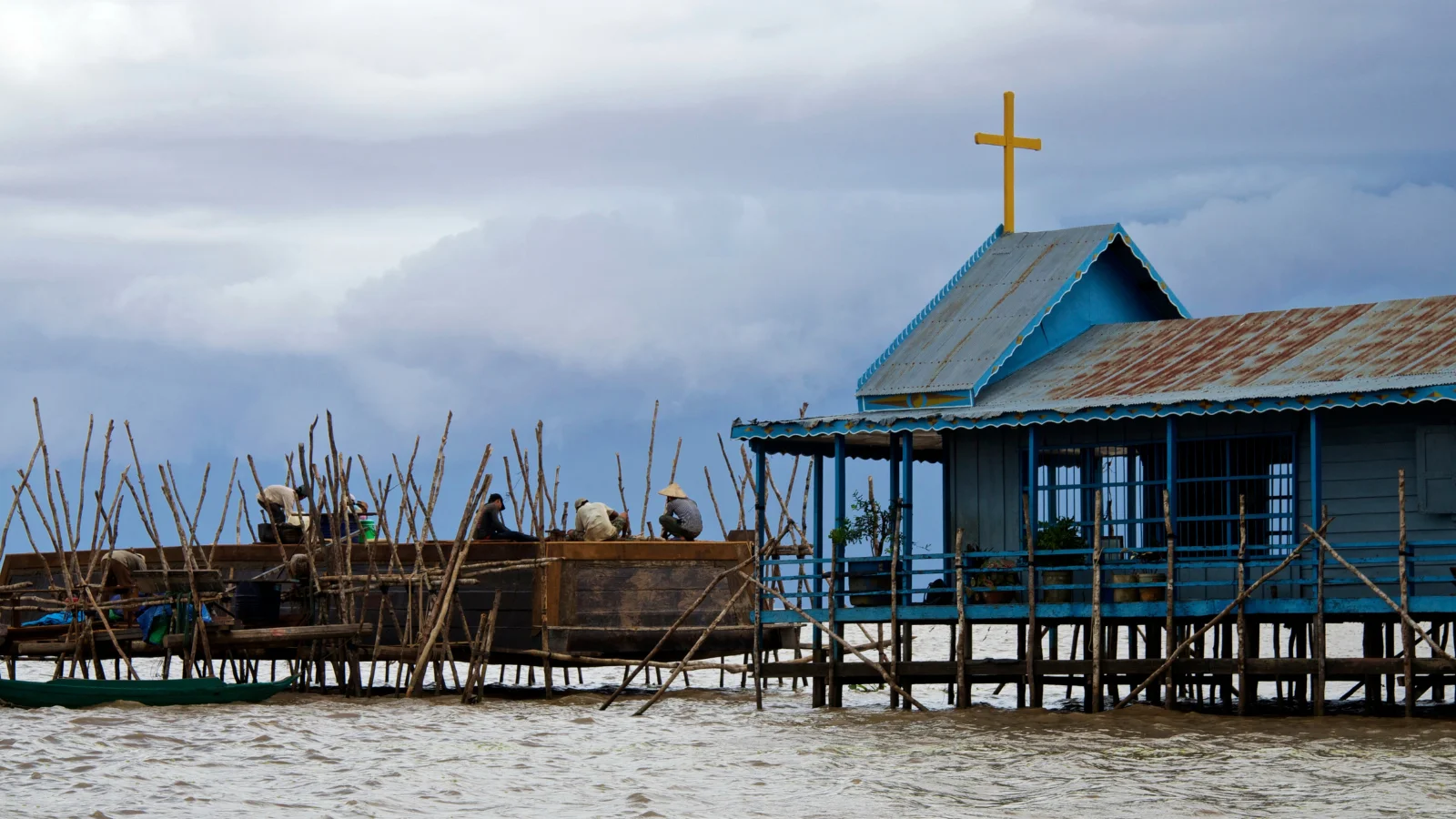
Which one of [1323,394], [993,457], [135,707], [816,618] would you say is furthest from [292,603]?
[1323,394]

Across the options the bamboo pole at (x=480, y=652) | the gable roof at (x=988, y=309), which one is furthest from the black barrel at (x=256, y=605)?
the gable roof at (x=988, y=309)

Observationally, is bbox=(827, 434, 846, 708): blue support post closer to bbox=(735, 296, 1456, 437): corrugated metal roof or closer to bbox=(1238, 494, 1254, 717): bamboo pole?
bbox=(735, 296, 1456, 437): corrugated metal roof

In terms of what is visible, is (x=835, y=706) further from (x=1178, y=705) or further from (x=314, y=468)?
(x=314, y=468)

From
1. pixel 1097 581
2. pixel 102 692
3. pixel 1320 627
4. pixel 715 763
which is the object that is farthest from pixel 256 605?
pixel 1320 627

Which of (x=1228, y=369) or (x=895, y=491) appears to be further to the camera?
(x=895, y=491)

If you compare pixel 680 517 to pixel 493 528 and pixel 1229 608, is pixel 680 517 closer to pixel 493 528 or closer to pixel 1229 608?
pixel 493 528

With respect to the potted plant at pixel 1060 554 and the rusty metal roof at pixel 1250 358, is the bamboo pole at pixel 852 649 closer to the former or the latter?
the potted plant at pixel 1060 554

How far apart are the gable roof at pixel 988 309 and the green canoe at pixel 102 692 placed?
346 inches

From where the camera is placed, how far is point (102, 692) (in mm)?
22578

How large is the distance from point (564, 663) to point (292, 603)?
14.1 ft

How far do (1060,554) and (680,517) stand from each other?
7125mm

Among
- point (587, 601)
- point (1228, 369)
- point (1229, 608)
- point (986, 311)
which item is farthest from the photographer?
point (587, 601)

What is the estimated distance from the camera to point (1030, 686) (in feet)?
71.3

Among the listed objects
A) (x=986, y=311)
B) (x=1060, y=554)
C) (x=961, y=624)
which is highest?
(x=986, y=311)
